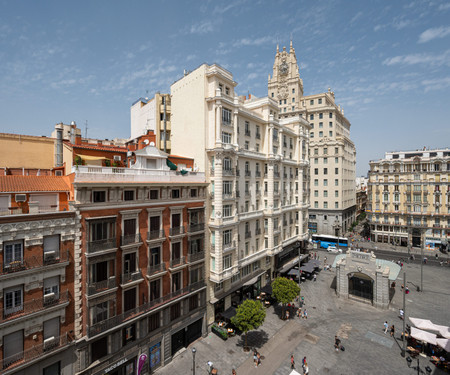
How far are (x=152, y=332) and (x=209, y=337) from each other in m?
9.66

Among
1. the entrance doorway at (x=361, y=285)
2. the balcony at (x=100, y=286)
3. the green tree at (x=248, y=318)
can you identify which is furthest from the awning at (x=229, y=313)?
the entrance doorway at (x=361, y=285)

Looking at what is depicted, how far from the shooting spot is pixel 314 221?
81125 mm

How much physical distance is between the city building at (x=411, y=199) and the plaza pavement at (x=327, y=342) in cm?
3143

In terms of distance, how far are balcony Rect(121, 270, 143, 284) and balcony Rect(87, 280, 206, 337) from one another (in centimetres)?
299

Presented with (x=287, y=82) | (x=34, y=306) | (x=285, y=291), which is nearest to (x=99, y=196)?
(x=34, y=306)

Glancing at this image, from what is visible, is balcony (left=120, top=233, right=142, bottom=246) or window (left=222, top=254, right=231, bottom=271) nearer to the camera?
balcony (left=120, top=233, right=142, bottom=246)

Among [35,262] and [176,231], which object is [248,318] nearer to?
[176,231]

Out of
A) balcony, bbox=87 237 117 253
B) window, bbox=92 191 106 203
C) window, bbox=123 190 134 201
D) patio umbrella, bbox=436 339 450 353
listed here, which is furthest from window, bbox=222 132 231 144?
patio umbrella, bbox=436 339 450 353

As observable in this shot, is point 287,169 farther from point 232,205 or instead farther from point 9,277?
point 9,277

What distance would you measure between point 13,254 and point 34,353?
8082mm

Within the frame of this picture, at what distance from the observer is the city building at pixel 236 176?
33.1m

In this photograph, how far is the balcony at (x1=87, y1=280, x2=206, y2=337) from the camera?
70.9ft

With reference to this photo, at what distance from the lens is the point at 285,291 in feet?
115

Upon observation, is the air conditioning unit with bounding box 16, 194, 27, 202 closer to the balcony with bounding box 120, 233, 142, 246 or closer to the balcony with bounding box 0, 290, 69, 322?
the balcony with bounding box 0, 290, 69, 322
